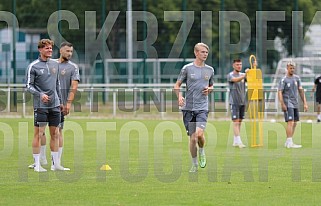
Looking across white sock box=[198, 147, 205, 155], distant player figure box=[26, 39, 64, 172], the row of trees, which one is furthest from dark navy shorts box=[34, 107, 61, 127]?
the row of trees

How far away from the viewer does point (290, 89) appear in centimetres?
2064

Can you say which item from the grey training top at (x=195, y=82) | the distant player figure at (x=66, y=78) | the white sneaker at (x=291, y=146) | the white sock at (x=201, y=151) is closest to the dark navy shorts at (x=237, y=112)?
the white sneaker at (x=291, y=146)

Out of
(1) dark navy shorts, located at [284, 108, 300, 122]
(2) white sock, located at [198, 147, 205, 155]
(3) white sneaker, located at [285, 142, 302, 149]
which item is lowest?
(3) white sneaker, located at [285, 142, 302, 149]

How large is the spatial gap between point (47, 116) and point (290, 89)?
24.8 ft

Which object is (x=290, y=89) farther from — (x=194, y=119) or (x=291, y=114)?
(x=194, y=119)

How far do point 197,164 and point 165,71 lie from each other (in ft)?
75.5

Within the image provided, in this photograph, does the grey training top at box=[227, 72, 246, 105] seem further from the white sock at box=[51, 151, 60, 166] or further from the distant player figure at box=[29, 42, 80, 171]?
the white sock at box=[51, 151, 60, 166]

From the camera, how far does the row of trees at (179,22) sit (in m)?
36.8

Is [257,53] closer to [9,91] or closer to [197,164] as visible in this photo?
[9,91]

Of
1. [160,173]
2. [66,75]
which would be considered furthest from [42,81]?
[160,173]

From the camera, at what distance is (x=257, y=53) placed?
36469 millimetres

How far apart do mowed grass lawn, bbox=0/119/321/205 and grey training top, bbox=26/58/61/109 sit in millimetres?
1161

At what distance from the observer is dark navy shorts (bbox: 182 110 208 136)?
1497 cm

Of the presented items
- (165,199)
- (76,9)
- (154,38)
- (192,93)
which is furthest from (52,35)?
(165,199)
